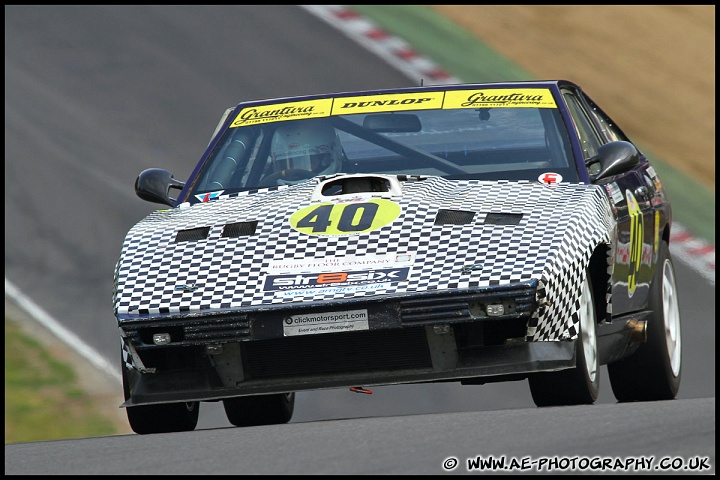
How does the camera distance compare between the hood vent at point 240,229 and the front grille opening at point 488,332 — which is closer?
the front grille opening at point 488,332

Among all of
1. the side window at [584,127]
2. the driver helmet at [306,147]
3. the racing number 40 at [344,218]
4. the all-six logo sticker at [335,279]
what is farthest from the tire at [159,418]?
the side window at [584,127]

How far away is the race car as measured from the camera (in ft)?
18.7

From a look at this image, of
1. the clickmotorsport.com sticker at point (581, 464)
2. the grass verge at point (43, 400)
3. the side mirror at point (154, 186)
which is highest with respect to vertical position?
the clickmotorsport.com sticker at point (581, 464)

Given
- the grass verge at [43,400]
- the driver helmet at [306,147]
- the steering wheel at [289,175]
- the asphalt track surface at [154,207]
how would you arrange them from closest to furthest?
the asphalt track surface at [154,207]
the steering wheel at [289,175]
the driver helmet at [306,147]
the grass verge at [43,400]

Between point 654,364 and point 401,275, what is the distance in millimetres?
2113

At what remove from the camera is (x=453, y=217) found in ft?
19.8

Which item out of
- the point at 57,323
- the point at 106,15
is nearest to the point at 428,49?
the point at 106,15

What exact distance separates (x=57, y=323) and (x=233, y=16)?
27.0 ft

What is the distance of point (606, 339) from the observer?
650 cm

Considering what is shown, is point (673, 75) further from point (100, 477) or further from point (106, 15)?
point (100, 477)

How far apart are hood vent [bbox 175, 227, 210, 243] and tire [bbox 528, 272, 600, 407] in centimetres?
153

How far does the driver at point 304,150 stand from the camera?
7.21m

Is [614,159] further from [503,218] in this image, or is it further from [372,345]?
[372,345]

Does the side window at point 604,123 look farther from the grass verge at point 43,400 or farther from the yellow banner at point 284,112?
the grass verge at point 43,400
